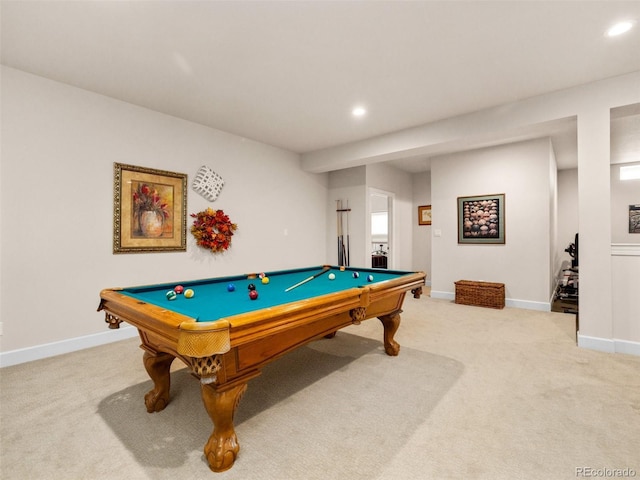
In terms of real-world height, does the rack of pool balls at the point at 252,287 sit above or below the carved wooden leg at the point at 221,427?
above

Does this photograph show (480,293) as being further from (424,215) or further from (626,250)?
(424,215)

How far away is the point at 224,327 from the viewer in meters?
1.18

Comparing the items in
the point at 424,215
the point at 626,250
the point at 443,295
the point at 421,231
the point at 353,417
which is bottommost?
the point at 353,417

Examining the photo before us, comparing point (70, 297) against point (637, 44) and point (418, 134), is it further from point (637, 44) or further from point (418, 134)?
point (637, 44)

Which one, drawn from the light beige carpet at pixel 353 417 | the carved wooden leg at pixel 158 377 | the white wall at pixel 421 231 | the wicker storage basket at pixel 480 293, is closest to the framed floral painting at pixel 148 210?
the light beige carpet at pixel 353 417

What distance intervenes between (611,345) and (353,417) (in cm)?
265

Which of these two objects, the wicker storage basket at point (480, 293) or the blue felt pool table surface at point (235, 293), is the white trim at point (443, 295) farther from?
the blue felt pool table surface at point (235, 293)

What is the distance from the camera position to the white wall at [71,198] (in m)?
2.59

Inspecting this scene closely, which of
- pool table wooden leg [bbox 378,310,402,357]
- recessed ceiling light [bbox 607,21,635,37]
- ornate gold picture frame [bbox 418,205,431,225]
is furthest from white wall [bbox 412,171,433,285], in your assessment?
recessed ceiling light [bbox 607,21,635,37]

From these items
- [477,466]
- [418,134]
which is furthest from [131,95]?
[477,466]

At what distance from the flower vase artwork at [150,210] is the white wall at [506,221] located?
419 cm

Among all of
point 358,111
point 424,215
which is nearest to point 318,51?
point 358,111

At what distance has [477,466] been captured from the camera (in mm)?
1395

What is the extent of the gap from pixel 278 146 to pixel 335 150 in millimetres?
916
